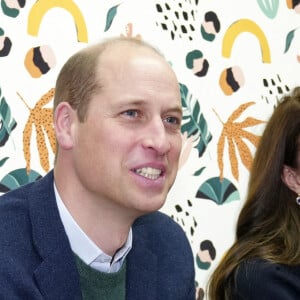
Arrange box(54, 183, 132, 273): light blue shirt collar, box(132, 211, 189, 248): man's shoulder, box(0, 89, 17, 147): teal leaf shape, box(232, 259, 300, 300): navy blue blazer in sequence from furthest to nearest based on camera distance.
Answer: box(0, 89, 17, 147): teal leaf shape → box(232, 259, 300, 300): navy blue blazer → box(132, 211, 189, 248): man's shoulder → box(54, 183, 132, 273): light blue shirt collar

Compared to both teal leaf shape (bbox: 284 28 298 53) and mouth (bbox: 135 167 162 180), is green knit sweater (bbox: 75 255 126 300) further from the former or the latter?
teal leaf shape (bbox: 284 28 298 53)

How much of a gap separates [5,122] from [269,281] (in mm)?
947

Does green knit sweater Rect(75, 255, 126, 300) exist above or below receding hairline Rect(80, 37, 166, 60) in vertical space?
below

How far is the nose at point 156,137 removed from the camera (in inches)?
46.6

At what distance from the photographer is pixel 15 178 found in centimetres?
184

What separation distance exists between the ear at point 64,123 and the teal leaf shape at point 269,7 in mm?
1264

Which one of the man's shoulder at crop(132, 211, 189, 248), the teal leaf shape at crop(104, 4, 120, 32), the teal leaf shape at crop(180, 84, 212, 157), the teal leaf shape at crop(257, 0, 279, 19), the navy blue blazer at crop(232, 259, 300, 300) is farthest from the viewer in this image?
the teal leaf shape at crop(257, 0, 279, 19)

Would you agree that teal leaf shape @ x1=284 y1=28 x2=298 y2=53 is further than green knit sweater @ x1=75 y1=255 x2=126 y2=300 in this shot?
Yes

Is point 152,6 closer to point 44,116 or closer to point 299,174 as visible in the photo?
point 44,116

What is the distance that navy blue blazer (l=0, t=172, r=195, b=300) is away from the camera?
44.4 inches

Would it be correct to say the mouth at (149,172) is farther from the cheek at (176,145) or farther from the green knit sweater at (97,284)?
the green knit sweater at (97,284)

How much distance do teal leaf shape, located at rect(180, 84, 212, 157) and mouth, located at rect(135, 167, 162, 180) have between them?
895mm

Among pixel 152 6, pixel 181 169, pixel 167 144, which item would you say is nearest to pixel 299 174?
pixel 181 169

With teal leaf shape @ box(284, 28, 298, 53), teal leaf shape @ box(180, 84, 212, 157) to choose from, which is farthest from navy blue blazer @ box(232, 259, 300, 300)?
teal leaf shape @ box(284, 28, 298, 53)
